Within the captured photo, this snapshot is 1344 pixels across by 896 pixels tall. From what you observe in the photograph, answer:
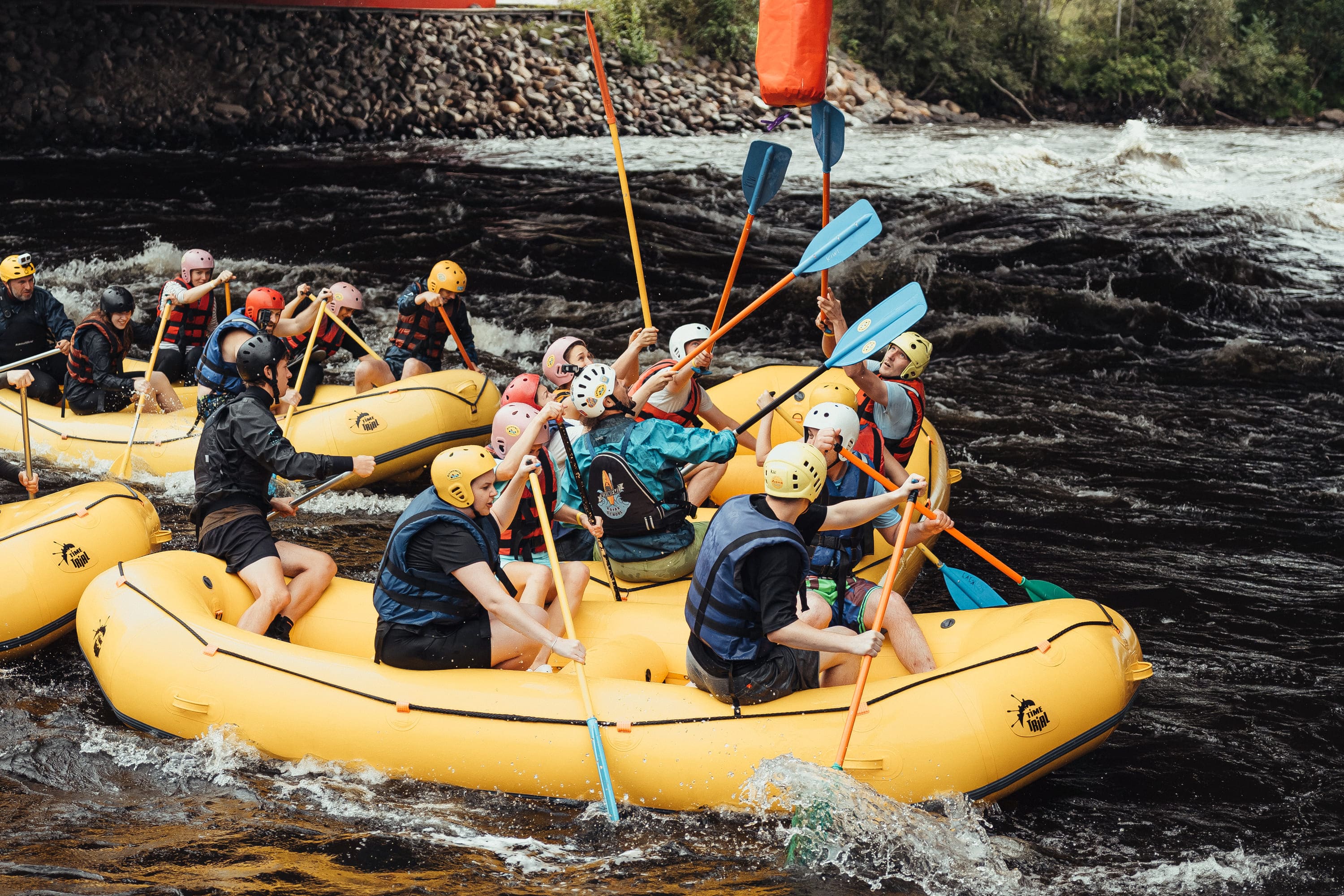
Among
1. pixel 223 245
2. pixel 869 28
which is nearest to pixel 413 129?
pixel 223 245

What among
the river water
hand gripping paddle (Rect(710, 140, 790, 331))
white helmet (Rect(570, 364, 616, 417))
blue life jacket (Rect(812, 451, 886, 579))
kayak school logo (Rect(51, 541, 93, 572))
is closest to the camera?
the river water

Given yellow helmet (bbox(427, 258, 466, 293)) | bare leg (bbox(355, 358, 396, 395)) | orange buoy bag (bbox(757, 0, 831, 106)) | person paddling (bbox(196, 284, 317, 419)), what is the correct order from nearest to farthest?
orange buoy bag (bbox(757, 0, 831, 106))
person paddling (bbox(196, 284, 317, 419))
yellow helmet (bbox(427, 258, 466, 293))
bare leg (bbox(355, 358, 396, 395))

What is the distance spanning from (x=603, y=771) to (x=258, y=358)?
2.44 meters

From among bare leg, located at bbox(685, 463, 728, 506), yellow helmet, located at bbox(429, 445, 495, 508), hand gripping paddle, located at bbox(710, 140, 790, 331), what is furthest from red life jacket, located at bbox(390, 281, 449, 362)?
yellow helmet, located at bbox(429, 445, 495, 508)

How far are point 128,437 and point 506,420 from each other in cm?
382

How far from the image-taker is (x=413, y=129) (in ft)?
74.1

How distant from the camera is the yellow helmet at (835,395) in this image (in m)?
5.22

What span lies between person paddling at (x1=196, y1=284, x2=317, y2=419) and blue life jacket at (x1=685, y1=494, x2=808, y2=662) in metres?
3.71

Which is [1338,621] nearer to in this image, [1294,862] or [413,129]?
[1294,862]

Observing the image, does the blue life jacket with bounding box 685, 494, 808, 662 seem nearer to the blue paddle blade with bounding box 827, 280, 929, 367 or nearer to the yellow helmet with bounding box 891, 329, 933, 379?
the blue paddle blade with bounding box 827, 280, 929, 367

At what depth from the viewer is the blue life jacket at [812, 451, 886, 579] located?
15.5 ft

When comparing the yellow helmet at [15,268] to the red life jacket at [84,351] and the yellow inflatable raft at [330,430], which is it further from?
the yellow inflatable raft at [330,430]

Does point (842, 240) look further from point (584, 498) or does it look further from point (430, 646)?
point (430, 646)

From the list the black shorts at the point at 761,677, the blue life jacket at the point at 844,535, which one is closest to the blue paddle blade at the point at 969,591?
the blue life jacket at the point at 844,535
